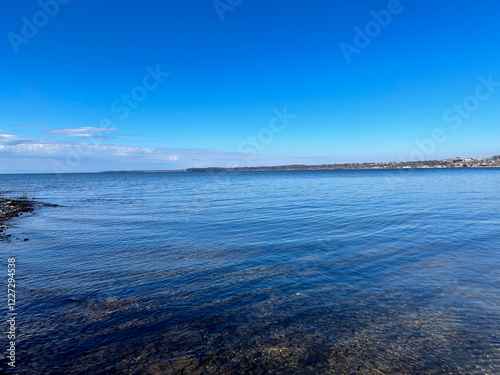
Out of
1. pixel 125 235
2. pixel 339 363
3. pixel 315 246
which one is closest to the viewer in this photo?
pixel 339 363

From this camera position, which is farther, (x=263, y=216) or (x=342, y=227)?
(x=263, y=216)

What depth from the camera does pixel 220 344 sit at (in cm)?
731

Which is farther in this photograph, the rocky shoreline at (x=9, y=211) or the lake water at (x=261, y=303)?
the rocky shoreline at (x=9, y=211)

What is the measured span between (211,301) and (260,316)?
1920 millimetres

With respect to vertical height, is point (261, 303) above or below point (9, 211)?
below

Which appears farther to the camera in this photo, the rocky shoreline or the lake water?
the rocky shoreline

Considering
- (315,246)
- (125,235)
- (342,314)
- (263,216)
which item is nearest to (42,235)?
(125,235)

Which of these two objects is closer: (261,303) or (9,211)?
(261,303)

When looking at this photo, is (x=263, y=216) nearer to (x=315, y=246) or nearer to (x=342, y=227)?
(x=342, y=227)

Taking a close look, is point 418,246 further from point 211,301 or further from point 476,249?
point 211,301

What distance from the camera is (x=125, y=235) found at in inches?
805

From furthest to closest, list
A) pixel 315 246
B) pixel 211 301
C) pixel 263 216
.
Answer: pixel 263 216 < pixel 315 246 < pixel 211 301

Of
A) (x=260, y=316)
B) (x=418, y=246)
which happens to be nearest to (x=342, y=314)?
(x=260, y=316)

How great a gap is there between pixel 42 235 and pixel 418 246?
83.4 feet
